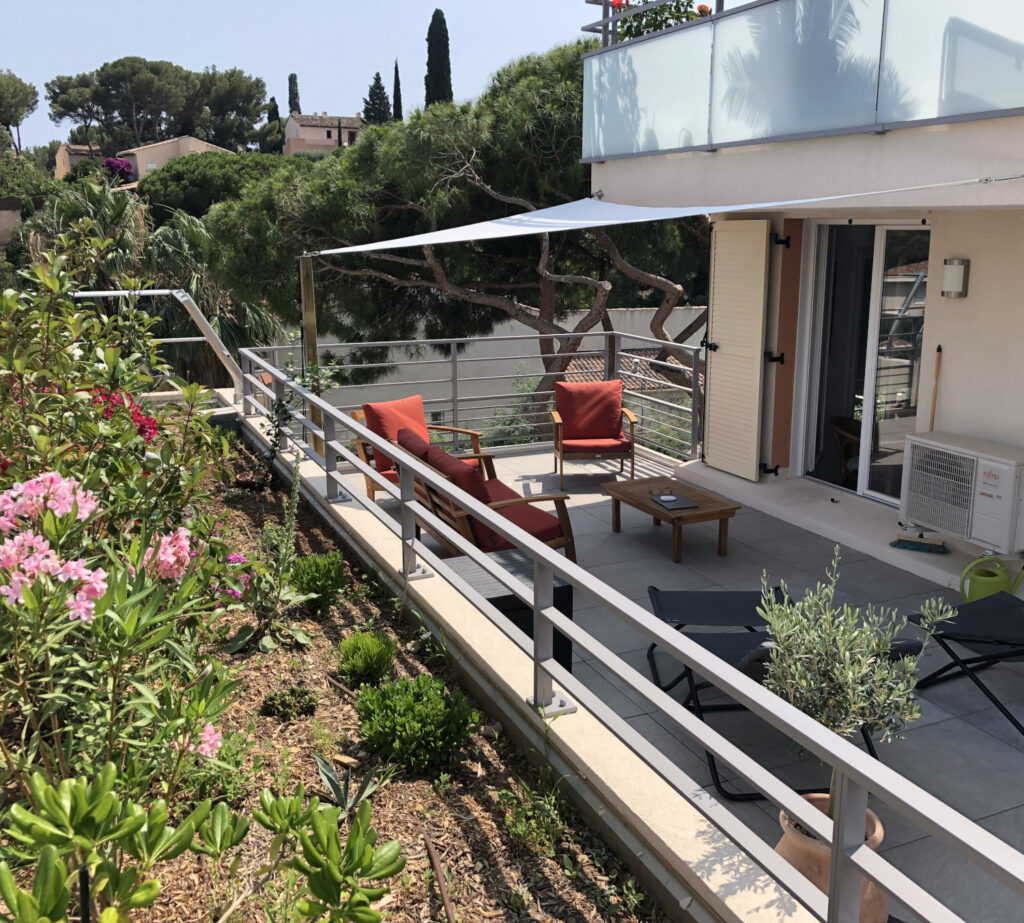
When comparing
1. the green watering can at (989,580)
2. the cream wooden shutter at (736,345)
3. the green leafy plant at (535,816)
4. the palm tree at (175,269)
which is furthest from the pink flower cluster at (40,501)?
the palm tree at (175,269)

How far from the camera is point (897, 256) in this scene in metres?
6.81

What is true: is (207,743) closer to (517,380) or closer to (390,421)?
(390,421)

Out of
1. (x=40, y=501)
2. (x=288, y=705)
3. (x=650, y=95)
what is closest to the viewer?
(x=40, y=501)

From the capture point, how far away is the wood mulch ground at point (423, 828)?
2.55m

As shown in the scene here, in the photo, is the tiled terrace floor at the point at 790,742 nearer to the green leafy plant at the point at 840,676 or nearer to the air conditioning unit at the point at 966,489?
the air conditioning unit at the point at 966,489

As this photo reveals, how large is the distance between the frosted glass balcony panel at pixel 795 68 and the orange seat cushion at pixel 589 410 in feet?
7.67

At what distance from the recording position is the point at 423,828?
288 centimetres

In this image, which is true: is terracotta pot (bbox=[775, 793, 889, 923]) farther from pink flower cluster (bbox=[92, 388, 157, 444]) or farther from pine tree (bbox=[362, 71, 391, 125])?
pine tree (bbox=[362, 71, 391, 125])

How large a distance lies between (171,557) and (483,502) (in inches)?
109

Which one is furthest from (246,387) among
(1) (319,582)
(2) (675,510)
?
(1) (319,582)

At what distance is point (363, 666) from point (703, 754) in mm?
1414

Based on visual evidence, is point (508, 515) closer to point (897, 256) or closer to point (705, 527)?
point (705, 527)

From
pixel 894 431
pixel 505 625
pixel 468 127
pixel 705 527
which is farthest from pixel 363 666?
pixel 468 127

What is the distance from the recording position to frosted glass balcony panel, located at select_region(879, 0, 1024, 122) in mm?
4711
